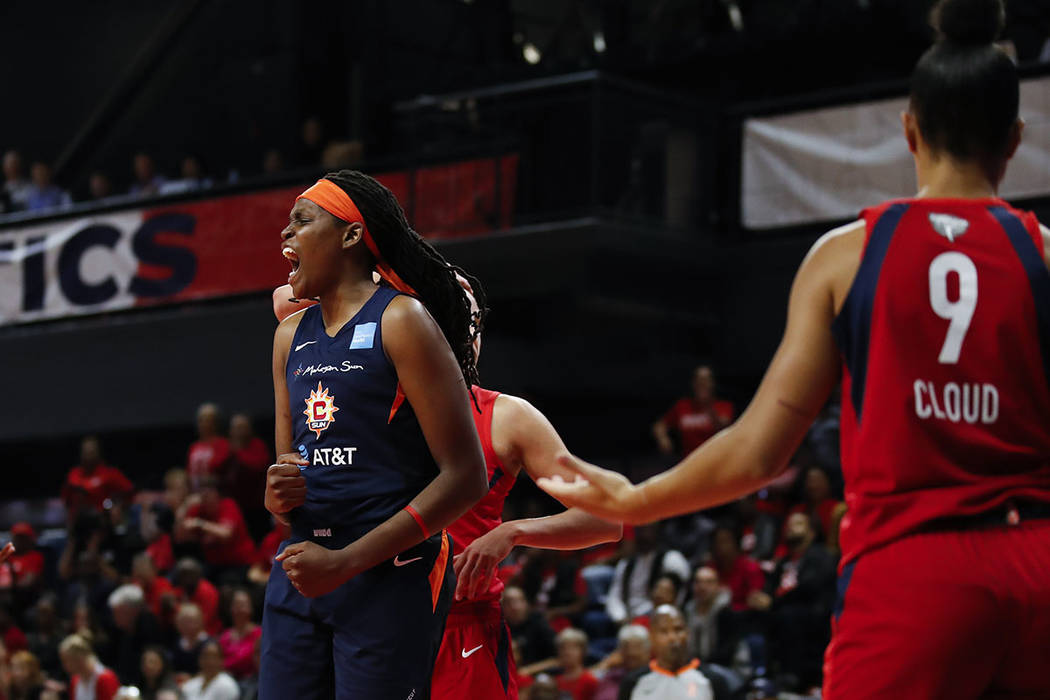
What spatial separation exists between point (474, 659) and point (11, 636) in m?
10.6

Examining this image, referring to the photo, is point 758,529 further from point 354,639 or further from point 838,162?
point 354,639

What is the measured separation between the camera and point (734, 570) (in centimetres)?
1184

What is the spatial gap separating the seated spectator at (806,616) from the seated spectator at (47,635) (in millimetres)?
6310

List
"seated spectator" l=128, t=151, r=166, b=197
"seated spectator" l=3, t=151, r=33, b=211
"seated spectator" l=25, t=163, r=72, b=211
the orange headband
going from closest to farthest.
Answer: the orange headband → "seated spectator" l=128, t=151, r=166, b=197 → "seated spectator" l=25, t=163, r=72, b=211 → "seated spectator" l=3, t=151, r=33, b=211

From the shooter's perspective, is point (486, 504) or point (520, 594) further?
point (520, 594)

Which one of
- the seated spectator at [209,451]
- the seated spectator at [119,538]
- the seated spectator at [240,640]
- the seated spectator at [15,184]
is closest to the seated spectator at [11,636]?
the seated spectator at [119,538]

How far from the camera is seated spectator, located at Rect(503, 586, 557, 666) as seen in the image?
11.9m

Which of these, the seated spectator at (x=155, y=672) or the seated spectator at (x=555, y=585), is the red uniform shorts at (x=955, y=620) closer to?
the seated spectator at (x=555, y=585)

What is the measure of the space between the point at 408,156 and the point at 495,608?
35.3ft

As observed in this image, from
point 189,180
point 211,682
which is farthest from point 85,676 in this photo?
point 189,180

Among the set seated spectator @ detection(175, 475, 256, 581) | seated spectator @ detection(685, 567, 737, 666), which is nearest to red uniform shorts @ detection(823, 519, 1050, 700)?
seated spectator @ detection(685, 567, 737, 666)

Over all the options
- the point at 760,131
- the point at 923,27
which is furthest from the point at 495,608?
the point at 923,27

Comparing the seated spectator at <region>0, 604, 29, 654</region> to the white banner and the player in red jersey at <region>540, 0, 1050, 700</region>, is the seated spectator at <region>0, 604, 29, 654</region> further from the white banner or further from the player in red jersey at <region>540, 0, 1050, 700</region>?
the player in red jersey at <region>540, 0, 1050, 700</region>

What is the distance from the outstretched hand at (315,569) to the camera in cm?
386
